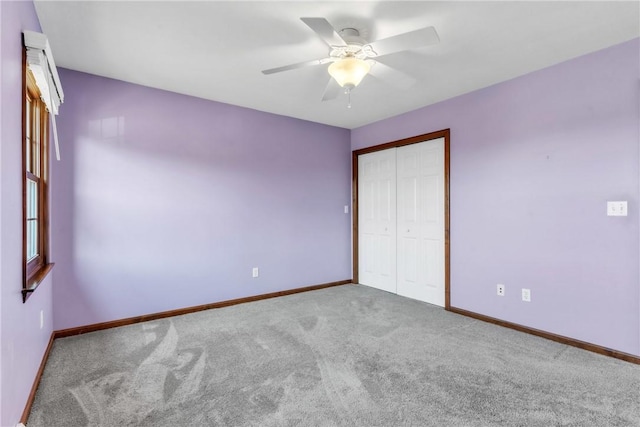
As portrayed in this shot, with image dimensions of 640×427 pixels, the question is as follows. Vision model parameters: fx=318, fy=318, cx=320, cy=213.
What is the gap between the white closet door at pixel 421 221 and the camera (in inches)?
149

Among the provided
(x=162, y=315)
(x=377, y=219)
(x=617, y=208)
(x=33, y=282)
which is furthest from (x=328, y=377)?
(x=377, y=219)

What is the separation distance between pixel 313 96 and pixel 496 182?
2.11 metres

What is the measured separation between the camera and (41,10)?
201 centimetres

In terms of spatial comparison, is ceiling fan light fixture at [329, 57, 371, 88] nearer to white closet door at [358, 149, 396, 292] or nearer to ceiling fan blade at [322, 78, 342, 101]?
ceiling fan blade at [322, 78, 342, 101]

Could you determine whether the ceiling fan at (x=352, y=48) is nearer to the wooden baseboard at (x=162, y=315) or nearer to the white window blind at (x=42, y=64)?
the white window blind at (x=42, y=64)

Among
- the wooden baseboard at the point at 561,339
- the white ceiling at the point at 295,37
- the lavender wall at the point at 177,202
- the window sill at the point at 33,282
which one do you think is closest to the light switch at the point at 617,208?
the wooden baseboard at the point at 561,339

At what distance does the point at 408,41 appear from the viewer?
6.12 feet

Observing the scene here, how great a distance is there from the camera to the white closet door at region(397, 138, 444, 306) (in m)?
3.79

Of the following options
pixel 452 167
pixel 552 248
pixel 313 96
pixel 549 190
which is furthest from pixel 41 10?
pixel 552 248

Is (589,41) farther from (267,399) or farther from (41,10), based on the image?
(41,10)

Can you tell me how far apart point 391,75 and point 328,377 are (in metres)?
2.56

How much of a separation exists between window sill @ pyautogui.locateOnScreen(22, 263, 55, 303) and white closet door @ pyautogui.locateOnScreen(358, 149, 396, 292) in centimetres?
364

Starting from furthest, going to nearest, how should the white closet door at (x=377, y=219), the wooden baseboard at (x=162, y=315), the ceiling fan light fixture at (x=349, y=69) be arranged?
the white closet door at (x=377, y=219) → the wooden baseboard at (x=162, y=315) → the ceiling fan light fixture at (x=349, y=69)

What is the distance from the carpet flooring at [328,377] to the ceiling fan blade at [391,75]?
223 cm
